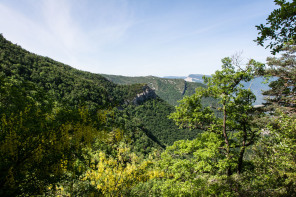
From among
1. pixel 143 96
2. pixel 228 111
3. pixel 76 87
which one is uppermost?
pixel 76 87

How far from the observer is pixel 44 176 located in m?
5.46

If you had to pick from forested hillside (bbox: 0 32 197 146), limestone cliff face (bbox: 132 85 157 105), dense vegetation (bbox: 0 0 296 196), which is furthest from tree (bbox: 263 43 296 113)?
limestone cliff face (bbox: 132 85 157 105)

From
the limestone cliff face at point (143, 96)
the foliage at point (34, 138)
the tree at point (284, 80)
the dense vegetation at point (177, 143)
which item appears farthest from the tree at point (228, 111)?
the limestone cliff face at point (143, 96)

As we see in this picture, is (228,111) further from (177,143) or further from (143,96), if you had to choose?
(143,96)

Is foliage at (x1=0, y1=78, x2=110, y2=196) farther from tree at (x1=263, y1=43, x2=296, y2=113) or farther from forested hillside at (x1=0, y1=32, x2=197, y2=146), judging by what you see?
tree at (x1=263, y1=43, x2=296, y2=113)

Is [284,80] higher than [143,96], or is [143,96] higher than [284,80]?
[284,80]

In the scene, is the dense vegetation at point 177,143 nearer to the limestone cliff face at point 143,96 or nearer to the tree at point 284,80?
the tree at point 284,80

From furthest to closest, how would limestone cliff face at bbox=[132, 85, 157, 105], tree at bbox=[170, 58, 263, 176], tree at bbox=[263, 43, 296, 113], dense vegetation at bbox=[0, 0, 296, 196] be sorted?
1. limestone cliff face at bbox=[132, 85, 157, 105]
2. tree at bbox=[263, 43, 296, 113]
3. tree at bbox=[170, 58, 263, 176]
4. dense vegetation at bbox=[0, 0, 296, 196]

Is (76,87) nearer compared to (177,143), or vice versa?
(177,143)

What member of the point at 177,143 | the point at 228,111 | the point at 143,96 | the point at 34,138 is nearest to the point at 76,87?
the point at 143,96

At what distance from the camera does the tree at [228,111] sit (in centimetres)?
805

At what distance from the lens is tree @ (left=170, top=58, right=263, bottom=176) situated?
8.05m

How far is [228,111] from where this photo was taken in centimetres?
833

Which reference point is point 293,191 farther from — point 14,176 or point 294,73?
point 14,176
